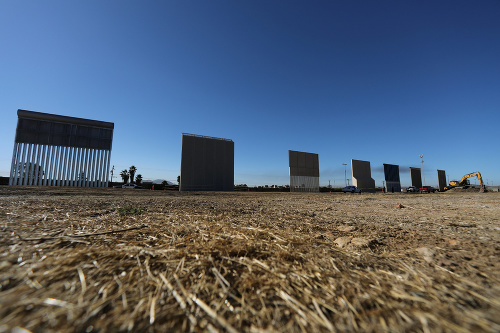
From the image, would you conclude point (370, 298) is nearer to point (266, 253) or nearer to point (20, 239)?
point (266, 253)

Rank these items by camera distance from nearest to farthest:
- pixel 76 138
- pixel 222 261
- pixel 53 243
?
pixel 222 261, pixel 53 243, pixel 76 138

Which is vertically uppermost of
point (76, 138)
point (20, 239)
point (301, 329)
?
point (76, 138)

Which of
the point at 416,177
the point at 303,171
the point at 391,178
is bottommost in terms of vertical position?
the point at 391,178

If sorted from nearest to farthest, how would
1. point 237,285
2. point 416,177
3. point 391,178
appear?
point 237,285
point 391,178
point 416,177

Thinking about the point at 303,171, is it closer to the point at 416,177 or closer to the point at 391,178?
the point at 391,178

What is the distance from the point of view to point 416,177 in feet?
153

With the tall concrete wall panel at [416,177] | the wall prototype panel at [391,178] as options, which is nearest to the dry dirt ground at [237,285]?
the wall prototype panel at [391,178]

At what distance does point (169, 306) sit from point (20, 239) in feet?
4.79

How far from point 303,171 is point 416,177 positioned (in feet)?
107

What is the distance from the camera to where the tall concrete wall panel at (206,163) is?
2828cm

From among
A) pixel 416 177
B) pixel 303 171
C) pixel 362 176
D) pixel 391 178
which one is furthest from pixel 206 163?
pixel 416 177

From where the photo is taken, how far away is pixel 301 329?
628 mm

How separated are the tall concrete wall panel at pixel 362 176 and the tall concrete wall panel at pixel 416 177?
12.0m

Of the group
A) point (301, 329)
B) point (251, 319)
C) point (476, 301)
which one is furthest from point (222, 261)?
point (476, 301)
